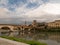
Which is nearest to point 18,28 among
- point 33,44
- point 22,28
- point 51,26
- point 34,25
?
point 22,28

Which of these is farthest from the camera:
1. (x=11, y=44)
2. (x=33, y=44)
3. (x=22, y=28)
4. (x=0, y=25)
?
(x=22, y=28)

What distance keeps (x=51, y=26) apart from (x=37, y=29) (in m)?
4.66

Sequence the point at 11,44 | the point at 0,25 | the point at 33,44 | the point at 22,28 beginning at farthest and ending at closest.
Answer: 1. the point at 22,28
2. the point at 0,25
3. the point at 33,44
4. the point at 11,44

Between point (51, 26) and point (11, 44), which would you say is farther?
point (51, 26)

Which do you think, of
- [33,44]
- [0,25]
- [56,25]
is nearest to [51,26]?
[56,25]

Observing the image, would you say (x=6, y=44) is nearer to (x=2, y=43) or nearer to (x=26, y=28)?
(x=2, y=43)

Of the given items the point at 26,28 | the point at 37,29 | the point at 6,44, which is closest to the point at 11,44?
the point at 6,44

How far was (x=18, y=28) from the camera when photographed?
5216 centimetres

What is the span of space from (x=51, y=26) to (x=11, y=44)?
149 feet

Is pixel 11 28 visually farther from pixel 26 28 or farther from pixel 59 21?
pixel 59 21

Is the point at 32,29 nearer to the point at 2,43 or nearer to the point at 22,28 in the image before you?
the point at 22,28

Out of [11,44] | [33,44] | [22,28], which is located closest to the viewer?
[11,44]

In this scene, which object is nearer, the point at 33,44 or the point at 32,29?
the point at 33,44

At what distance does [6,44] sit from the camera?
5.39 metres
